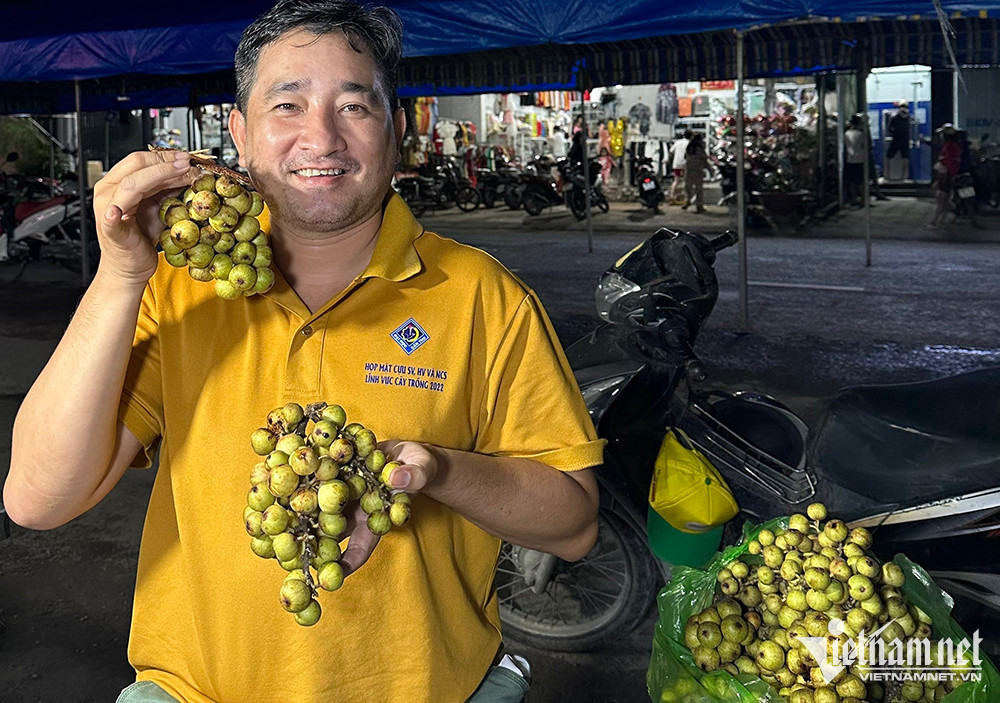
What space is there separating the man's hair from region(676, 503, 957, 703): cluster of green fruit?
1228 mm

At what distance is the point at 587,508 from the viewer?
1695 mm

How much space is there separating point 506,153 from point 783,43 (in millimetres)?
16051

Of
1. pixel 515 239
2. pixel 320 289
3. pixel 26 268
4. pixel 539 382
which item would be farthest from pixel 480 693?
pixel 515 239

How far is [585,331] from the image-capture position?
8.46m

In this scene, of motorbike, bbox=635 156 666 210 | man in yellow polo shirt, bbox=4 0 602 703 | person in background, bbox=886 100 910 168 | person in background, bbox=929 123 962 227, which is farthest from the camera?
person in background, bbox=886 100 910 168

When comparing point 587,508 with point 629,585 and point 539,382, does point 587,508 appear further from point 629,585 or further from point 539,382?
point 629,585

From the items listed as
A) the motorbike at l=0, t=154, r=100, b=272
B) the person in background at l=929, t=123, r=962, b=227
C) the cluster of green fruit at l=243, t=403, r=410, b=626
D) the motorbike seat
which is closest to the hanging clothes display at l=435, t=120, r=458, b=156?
the person in background at l=929, t=123, r=962, b=227

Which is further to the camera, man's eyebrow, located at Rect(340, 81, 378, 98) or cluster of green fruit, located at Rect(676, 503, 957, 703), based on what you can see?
cluster of green fruit, located at Rect(676, 503, 957, 703)

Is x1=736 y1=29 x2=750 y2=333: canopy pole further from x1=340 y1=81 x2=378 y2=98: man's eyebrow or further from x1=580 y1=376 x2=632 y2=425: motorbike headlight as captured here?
x1=340 y1=81 x2=378 y2=98: man's eyebrow

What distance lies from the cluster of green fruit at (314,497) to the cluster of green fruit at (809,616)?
1.03 m

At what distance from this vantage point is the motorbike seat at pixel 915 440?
2.95 m

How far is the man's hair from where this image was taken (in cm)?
158

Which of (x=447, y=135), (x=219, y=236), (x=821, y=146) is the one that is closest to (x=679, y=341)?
(x=219, y=236)

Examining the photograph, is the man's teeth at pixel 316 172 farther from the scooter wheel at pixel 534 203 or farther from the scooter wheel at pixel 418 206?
the scooter wheel at pixel 418 206
